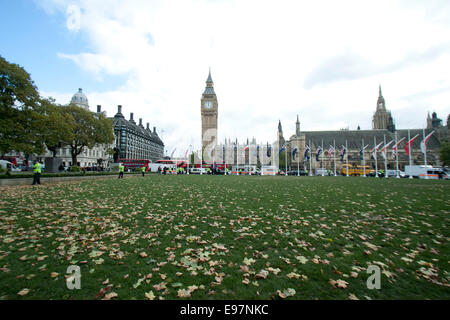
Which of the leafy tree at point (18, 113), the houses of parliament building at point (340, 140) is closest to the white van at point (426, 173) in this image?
the houses of parliament building at point (340, 140)

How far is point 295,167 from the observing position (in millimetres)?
90750

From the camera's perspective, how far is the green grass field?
339cm

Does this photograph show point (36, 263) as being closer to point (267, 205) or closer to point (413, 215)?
point (267, 205)

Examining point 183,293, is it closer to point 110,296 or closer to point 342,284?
point 110,296

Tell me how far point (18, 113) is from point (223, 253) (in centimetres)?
2647

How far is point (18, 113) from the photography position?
65.9 feet

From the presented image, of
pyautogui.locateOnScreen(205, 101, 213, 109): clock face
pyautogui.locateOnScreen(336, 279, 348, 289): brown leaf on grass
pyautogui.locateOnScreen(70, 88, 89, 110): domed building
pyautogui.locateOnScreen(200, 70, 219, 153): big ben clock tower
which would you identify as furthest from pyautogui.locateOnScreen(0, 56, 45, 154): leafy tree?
pyautogui.locateOnScreen(205, 101, 213, 109): clock face

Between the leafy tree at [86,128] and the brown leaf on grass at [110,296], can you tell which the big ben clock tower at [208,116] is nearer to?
the leafy tree at [86,128]

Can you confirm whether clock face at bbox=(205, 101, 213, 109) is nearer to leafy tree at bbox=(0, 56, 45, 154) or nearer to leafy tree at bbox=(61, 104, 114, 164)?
leafy tree at bbox=(61, 104, 114, 164)

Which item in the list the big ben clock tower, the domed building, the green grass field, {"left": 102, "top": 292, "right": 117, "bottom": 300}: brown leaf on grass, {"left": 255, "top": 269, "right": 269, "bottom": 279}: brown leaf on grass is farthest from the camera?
the big ben clock tower

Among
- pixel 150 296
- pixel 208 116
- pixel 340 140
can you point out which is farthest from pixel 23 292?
pixel 208 116

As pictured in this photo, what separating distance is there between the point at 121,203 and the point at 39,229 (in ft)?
13.0

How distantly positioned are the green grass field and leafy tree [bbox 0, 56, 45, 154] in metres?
16.3
